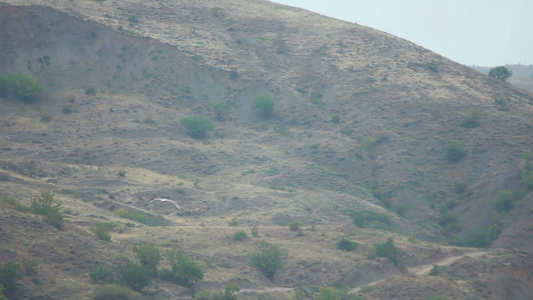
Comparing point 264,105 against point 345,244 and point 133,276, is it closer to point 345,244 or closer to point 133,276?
point 345,244

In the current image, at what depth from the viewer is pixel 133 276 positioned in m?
30.3

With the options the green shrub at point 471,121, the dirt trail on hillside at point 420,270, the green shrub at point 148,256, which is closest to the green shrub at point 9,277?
the green shrub at point 148,256

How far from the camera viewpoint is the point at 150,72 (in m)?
68.8

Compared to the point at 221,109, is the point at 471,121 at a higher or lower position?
higher

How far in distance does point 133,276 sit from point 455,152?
41526 millimetres

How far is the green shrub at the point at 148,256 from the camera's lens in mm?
32938

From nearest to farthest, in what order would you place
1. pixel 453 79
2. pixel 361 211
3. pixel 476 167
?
pixel 361 211 < pixel 476 167 < pixel 453 79

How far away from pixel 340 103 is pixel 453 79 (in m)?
16.0

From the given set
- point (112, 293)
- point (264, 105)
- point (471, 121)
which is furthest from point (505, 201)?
point (112, 293)

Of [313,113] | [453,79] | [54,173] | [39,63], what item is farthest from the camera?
[453,79]

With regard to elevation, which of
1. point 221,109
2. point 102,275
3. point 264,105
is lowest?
point 102,275

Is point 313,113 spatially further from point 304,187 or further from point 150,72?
point 150,72

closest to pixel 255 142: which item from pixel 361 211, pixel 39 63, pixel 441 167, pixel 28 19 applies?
pixel 361 211

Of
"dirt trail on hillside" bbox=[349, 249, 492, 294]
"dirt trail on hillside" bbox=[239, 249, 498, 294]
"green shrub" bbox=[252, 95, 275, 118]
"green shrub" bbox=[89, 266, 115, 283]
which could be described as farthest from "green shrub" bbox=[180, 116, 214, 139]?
"green shrub" bbox=[89, 266, 115, 283]
